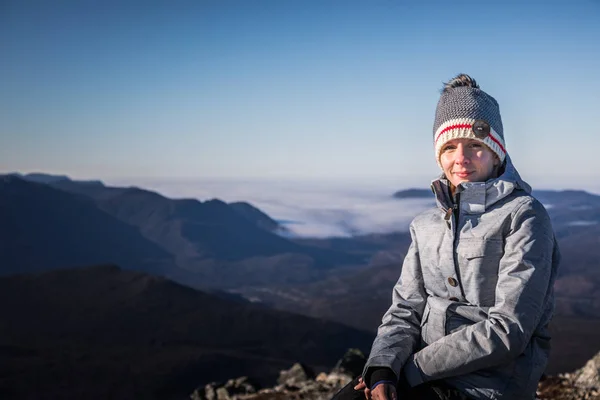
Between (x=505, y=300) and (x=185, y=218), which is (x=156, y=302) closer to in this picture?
(x=505, y=300)

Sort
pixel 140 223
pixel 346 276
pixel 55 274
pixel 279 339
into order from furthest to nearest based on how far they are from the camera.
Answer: pixel 140 223 → pixel 346 276 → pixel 55 274 → pixel 279 339

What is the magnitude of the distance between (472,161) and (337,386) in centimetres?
879

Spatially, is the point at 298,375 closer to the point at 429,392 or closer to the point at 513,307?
the point at 429,392

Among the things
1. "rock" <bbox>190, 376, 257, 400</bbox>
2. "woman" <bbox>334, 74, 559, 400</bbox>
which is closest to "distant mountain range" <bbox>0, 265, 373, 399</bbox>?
"rock" <bbox>190, 376, 257, 400</bbox>

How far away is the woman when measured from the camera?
116 inches

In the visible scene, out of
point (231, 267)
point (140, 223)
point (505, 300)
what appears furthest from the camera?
point (140, 223)

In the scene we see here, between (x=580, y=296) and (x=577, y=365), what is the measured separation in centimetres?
5268

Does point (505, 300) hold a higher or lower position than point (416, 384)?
higher

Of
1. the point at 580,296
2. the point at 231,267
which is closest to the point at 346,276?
the point at 231,267

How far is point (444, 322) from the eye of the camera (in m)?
3.19

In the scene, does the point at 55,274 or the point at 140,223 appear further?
the point at 140,223

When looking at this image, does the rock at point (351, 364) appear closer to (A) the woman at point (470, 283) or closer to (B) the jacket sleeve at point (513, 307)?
(A) the woman at point (470, 283)

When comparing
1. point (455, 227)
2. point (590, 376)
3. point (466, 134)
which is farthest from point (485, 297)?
point (590, 376)

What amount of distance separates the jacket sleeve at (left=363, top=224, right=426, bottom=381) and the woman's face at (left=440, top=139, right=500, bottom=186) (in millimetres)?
460
